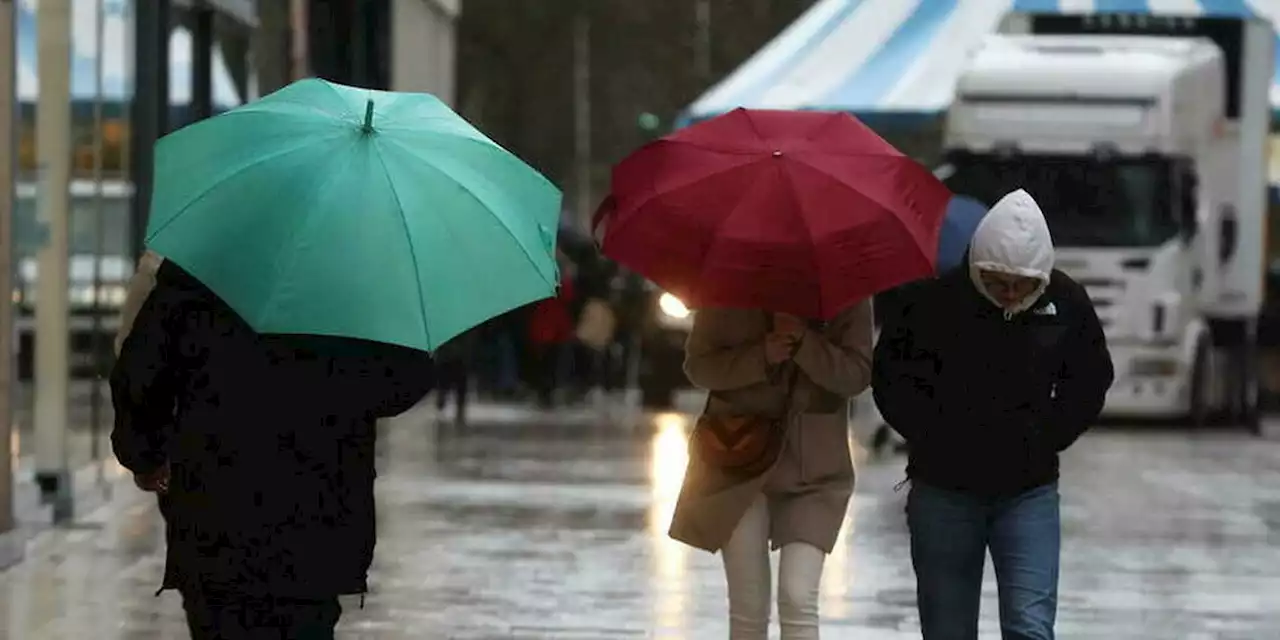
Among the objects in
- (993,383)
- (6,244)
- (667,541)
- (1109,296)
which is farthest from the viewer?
(1109,296)

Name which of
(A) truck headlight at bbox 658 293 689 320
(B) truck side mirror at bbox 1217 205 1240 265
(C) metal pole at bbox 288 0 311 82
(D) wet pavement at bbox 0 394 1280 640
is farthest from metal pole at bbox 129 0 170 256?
(B) truck side mirror at bbox 1217 205 1240 265

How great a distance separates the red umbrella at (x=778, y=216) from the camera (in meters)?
7.00

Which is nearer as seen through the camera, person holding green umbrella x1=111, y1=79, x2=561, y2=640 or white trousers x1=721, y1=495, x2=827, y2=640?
person holding green umbrella x1=111, y1=79, x2=561, y2=640

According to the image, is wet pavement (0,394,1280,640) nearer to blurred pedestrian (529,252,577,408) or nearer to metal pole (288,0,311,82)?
metal pole (288,0,311,82)

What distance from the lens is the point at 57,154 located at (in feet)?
47.4

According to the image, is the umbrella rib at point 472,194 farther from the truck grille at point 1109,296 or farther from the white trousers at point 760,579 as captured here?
the truck grille at point 1109,296

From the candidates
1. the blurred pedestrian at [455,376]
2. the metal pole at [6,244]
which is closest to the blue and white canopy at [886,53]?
the blurred pedestrian at [455,376]

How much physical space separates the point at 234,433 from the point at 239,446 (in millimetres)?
31

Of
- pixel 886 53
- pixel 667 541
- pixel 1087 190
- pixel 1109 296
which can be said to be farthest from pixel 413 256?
pixel 886 53

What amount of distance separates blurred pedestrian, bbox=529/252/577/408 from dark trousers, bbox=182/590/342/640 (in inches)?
863

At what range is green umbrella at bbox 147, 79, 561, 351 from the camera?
5.51 meters

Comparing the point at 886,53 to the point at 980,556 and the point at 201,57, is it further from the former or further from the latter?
the point at 980,556

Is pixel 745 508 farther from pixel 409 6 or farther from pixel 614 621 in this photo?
pixel 409 6

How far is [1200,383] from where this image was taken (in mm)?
24719
